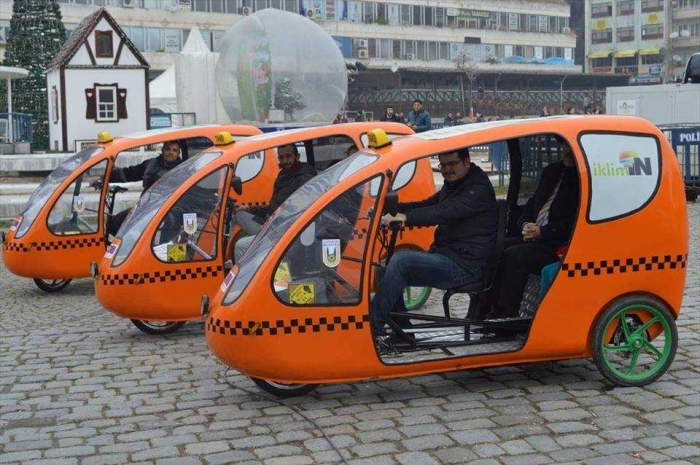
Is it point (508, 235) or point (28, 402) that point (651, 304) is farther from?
point (28, 402)

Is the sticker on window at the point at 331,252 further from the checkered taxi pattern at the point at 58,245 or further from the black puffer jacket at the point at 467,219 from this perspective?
the checkered taxi pattern at the point at 58,245

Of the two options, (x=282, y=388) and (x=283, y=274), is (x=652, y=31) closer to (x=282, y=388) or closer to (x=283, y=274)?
(x=282, y=388)

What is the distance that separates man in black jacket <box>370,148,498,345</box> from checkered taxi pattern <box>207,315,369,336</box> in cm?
32

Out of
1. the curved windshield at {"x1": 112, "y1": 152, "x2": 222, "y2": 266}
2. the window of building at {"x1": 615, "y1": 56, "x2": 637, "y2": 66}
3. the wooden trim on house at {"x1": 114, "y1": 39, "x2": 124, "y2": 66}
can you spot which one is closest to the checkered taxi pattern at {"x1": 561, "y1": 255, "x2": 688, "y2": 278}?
the curved windshield at {"x1": 112, "y1": 152, "x2": 222, "y2": 266}

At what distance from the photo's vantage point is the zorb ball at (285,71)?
3641cm

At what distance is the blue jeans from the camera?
7254mm

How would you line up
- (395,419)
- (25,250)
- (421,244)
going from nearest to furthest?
1. (395,419)
2. (421,244)
3. (25,250)

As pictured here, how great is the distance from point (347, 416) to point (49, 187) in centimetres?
684

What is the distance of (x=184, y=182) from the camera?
9.91 metres

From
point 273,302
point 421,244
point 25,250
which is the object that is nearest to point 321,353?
point 273,302

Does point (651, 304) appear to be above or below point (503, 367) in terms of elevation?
above

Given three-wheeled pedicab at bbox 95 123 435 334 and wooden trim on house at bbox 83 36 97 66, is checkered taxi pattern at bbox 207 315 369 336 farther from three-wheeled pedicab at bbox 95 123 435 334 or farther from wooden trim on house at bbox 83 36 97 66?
wooden trim on house at bbox 83 36 97 66

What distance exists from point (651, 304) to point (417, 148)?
6.05 feet

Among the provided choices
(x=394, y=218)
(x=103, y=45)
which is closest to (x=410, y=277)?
(x=394, y=218)
